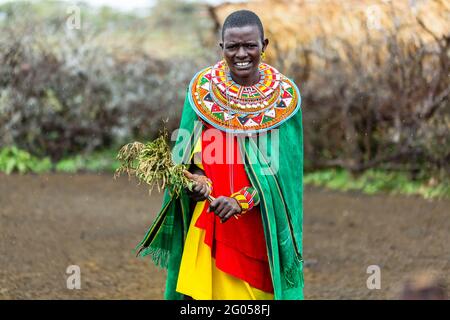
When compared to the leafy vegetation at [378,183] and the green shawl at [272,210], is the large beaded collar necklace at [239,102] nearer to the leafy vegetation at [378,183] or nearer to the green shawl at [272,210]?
the green shawl at [272,210]

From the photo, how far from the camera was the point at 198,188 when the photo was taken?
2930 mm

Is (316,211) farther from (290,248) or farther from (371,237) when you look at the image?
(290,248)

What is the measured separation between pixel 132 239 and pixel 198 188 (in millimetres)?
4132

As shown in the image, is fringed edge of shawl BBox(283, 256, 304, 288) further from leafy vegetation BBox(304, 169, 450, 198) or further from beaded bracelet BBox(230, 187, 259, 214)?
leafy vegetation BBox(304, 169, 450, 198)

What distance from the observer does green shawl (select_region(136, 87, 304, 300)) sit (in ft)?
10.2

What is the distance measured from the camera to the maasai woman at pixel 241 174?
122 inches

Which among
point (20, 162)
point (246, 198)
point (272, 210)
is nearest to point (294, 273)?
point (272, 210)

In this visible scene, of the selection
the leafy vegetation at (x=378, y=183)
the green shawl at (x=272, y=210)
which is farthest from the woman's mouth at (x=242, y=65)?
the leafy vegetation at (x=378, y=183)

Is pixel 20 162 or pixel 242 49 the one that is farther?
pixel 20 162

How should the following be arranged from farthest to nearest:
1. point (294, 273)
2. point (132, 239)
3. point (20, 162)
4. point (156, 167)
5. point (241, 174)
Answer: point (20, 162)
point (132, 239)
point (294, 273)
point (241, 174)
point (156, 167)

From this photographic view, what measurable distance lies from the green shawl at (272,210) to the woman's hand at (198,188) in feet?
0.65

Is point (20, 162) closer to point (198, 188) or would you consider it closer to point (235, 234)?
point (235, 234)

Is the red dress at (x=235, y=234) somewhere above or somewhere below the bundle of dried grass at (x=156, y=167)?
below
